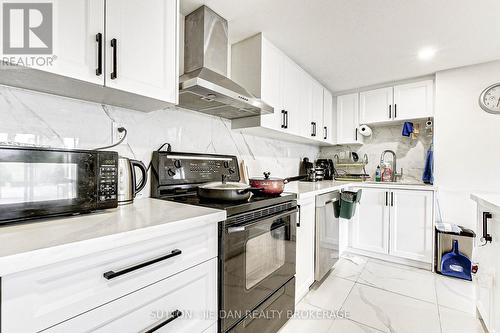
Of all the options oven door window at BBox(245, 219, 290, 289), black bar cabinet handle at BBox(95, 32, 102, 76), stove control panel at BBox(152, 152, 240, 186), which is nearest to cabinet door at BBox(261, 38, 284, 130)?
stove control panel at BBox(152, 152, 240, 186)

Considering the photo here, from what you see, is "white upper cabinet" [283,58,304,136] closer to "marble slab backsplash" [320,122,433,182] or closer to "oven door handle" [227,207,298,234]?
"oven door handle" [227,207,298,234]

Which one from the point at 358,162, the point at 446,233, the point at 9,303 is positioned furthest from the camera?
the point at 358,162

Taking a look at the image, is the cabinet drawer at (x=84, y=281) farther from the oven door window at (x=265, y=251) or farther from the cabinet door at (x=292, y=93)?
the cabinet door at (x=292, y=93)

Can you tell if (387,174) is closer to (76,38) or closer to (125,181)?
(125,181)

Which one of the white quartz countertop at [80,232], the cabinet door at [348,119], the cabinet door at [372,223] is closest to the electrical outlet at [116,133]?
the white quartz countertop at [80,232]

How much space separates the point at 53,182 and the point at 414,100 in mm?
3613

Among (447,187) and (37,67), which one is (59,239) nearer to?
(37,67)

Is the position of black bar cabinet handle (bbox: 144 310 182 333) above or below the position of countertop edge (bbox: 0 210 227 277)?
below

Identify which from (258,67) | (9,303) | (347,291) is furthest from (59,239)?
(347,291)

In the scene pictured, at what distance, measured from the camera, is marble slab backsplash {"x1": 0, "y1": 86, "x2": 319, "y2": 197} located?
995 millimetres

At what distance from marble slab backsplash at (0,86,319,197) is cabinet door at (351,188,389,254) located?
1.63 meters

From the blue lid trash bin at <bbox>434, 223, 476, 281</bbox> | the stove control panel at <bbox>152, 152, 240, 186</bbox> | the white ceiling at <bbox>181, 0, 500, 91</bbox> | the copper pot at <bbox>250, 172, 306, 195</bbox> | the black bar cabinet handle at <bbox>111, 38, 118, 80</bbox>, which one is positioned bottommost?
the blue lid trash bin at <bbox>434, 223, 476, 281</bbox>

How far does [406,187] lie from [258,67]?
7.42ft

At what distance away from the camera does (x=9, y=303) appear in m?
0.53
